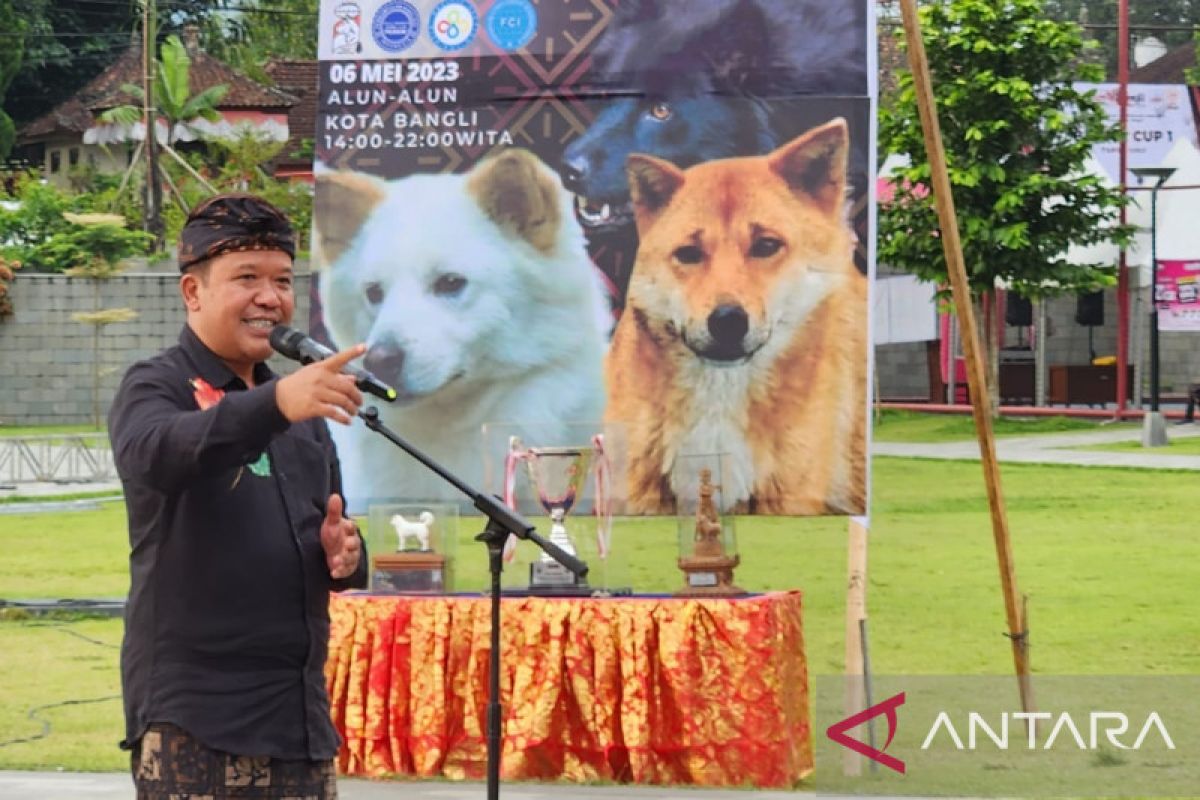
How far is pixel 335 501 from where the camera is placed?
3.48 meters

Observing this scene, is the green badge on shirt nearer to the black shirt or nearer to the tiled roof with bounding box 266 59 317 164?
the black shirt

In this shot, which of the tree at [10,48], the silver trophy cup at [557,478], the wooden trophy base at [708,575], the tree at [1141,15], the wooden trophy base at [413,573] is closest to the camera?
the wooden trophy base at [708,575]

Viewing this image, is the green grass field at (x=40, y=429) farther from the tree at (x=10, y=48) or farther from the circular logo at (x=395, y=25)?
the circular logo at (x=395, y=25)

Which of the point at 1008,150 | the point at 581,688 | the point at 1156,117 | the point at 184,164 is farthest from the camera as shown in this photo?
the point at 184,164

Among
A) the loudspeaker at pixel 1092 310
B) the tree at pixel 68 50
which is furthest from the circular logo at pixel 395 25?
the tree at pixel 68 50

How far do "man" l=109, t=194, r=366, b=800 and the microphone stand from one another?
0.24 feet

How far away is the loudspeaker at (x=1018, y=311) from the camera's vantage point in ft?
117

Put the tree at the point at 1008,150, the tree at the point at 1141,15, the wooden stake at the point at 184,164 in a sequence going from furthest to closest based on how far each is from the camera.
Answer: the tree at the point at 1141,15
the wooden stake at the point at 184,164
the tree at the point at 1008,150

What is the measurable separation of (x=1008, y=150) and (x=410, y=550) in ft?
72.9

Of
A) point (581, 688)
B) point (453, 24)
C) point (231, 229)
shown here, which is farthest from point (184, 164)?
point (231, 229)

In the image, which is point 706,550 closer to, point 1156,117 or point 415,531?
point 415,531

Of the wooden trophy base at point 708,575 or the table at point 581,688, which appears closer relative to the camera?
the table at point 581,688

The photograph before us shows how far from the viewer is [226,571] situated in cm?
343

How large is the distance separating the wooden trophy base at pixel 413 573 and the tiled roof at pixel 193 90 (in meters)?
47.6
